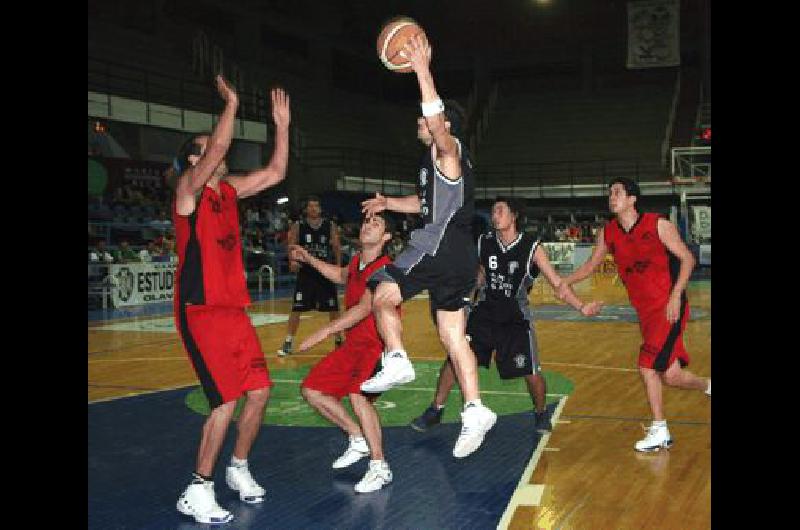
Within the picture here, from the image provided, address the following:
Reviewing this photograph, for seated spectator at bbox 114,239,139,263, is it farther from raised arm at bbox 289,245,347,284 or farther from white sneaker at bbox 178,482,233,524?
white sneaker at bbox 178,482,233,524

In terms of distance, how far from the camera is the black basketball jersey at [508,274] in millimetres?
6695

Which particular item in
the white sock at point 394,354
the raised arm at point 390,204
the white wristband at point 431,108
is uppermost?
the white wristband at point 431,108

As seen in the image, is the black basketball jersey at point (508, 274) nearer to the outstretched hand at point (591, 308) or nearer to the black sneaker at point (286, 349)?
the outstretched hand at point (591, 308)

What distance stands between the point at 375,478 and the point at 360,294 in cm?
125

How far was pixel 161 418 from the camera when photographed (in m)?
7.17

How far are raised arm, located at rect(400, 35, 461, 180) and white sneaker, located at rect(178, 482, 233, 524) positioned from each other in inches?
81.6

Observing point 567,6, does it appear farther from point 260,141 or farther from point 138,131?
point 138,131

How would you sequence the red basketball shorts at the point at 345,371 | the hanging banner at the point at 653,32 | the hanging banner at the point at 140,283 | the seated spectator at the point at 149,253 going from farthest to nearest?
the hanging banner at the point at 653,32
the seated spectator at the point at 149,253
the hanging banner at the point at 140,283
the red basketball shorts at the point at 345,371

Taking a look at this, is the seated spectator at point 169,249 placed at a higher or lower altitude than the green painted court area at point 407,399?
higher

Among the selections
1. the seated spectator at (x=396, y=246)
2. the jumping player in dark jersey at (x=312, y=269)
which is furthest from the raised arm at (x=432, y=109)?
the seated spectator at (x=396, y=246)

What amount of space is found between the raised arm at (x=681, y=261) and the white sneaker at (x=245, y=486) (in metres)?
2.86

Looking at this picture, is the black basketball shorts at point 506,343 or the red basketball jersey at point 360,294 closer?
the red basketball jersey at point 360,294

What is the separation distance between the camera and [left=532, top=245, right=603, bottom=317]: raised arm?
6.27 meters
